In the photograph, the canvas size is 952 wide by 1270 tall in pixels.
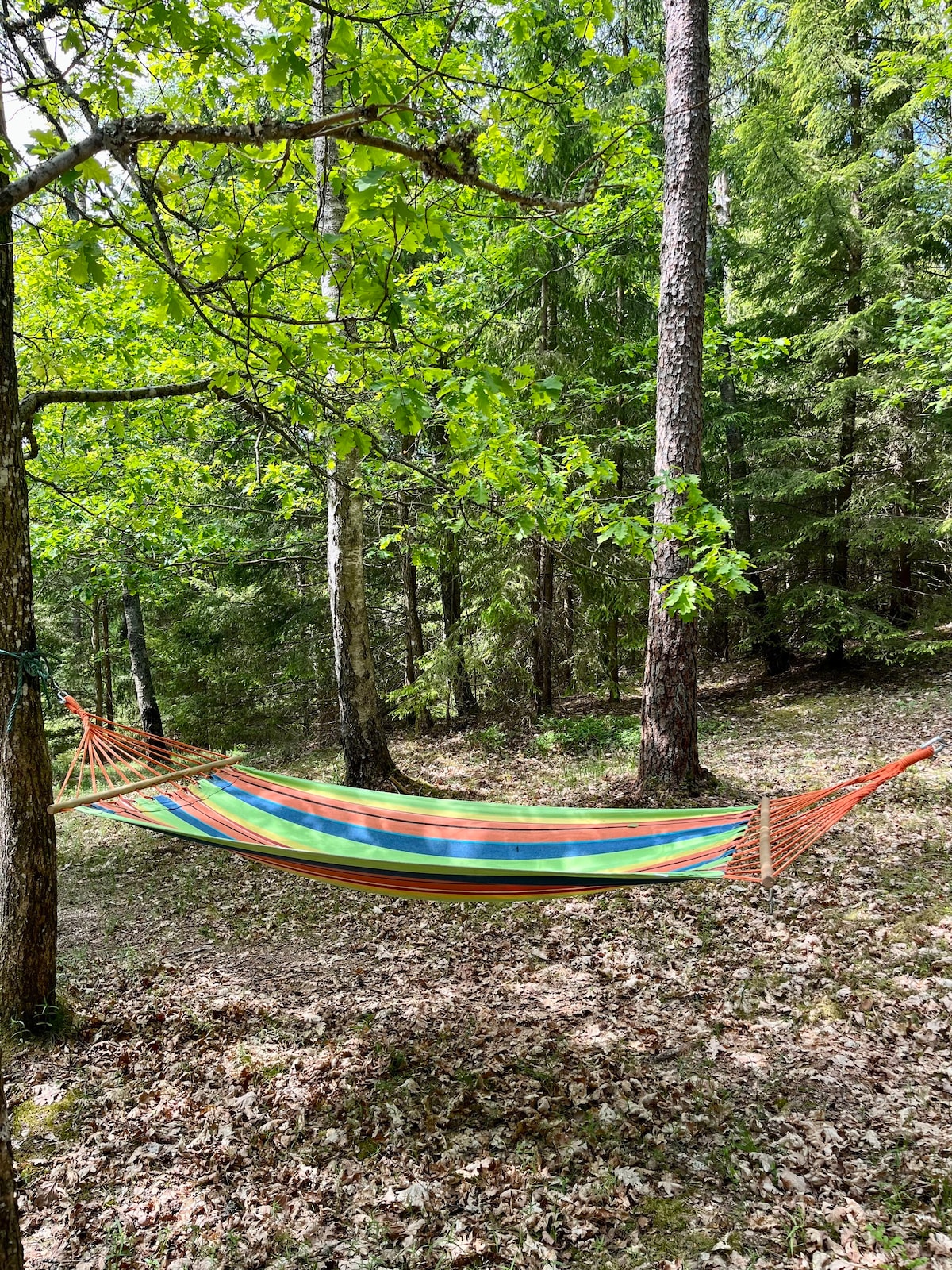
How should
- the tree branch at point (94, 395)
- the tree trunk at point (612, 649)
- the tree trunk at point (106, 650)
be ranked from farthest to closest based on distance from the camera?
1. the tree trunk at point (106, 650)
2. the tree trunk at point (612, 649)
3. the tree branch at point (94, 395)

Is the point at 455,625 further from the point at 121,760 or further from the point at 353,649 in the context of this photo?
the point at 121,760

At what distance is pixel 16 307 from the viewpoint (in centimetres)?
491

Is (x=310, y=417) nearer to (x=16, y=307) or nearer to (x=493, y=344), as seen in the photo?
(x=16, y=307)

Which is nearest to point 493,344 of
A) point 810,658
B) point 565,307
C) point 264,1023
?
point 565,307

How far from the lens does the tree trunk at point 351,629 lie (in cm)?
464

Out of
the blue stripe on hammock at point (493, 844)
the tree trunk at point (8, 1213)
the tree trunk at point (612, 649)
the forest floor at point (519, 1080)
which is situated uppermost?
the tree trunk at point (612, 649)

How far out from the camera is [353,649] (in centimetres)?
492

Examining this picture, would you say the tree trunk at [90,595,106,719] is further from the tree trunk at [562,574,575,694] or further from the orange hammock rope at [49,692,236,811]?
the orange hammock rope at [49,692,236,811]

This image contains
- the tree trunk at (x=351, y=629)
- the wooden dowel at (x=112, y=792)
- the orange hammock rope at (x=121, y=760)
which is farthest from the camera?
the tree trunk at (x=351, y=629)

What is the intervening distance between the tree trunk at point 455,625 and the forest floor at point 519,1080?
3.20 meters

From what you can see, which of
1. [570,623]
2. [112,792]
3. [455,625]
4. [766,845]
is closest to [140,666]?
[455,625]

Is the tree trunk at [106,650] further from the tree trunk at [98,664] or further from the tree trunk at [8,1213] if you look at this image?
the tree trunk at [8,1213]

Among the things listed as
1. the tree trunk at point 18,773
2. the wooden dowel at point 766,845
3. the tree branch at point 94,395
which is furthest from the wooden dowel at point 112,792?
the wooden dowel at point 766,845

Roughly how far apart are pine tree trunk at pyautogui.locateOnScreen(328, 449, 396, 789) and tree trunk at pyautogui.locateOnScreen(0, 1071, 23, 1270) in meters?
3.52
